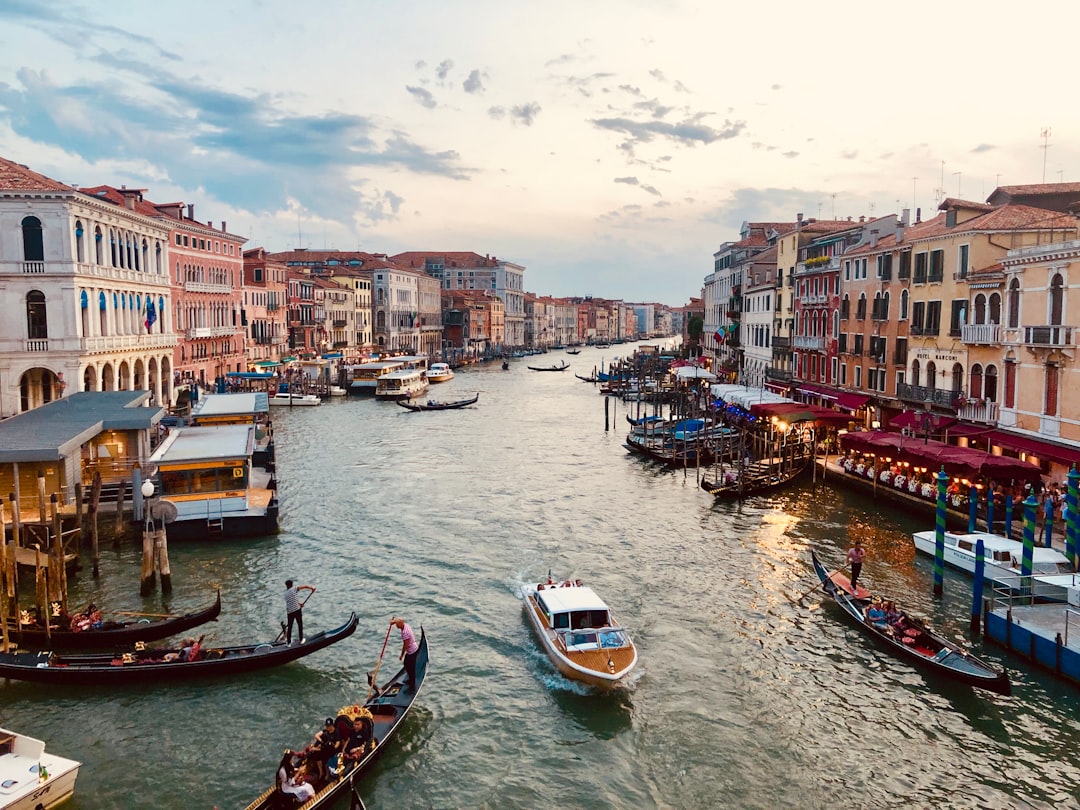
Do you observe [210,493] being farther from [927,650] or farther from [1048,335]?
[1048,335]

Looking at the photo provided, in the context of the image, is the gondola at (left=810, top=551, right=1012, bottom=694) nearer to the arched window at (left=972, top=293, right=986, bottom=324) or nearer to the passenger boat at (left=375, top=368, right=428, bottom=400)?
the arched window at (left=972, top=293, right=986, bottom=324)

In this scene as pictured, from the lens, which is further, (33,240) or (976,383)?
(33,240)

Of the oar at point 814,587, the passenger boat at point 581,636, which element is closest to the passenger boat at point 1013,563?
the oar at point 814,587

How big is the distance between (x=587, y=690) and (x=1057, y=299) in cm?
1657

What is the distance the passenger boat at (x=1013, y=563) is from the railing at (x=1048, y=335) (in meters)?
5.44

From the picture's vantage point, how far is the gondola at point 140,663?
12836 millimetres

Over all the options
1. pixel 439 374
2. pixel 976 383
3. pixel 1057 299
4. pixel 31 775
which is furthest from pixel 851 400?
pixel 439 374

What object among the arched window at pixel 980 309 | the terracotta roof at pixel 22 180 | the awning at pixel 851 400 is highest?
the terracotta roof at pixel 22 180

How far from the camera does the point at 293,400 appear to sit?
180 ft

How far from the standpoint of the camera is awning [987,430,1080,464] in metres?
20.6

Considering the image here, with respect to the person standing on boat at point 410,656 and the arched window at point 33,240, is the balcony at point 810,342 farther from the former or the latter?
the arched window at point 33,240

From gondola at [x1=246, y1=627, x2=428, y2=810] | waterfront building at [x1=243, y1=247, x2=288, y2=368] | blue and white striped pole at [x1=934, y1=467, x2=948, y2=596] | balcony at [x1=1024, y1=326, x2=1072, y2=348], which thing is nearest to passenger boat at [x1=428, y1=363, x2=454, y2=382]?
waterfront building at [x1=243, y1=247, x2=288, y2=368]

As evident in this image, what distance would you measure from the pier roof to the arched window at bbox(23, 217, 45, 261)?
554cm

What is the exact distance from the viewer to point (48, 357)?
3081 cm
